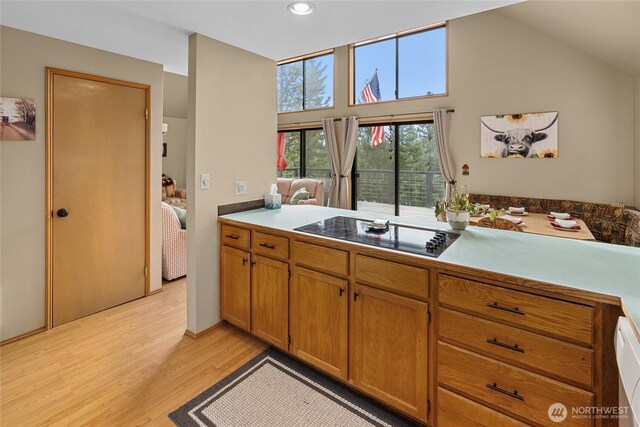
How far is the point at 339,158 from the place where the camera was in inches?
249

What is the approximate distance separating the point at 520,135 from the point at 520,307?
4230mm

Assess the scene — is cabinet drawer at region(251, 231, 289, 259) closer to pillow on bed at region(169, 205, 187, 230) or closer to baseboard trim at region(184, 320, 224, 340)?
baseboard trim at region(184, 320, 224, 340)

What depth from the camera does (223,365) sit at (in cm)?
211

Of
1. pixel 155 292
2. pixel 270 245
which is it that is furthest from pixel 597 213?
pixel 155 292

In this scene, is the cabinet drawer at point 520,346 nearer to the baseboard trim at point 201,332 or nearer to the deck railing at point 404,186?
the baseboard trim at point 201,332

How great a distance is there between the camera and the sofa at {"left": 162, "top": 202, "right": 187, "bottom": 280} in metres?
3.43

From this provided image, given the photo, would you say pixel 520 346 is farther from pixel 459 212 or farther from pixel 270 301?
pixel 270 301

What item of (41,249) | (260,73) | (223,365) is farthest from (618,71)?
(41,249)

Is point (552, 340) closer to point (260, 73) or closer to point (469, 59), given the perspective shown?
point (260, 73)

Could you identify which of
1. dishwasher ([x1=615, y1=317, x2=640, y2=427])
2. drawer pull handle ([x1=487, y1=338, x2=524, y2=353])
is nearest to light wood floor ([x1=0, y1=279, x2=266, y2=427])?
drawer pull handle ([x1=487, y1=338, x2=524, y2=353])

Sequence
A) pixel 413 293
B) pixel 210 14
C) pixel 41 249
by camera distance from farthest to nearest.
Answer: pixel 41 249 < pixel 210 14 < pixel 413 293

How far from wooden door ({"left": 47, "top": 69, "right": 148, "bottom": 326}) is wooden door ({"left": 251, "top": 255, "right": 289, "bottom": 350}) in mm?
1516

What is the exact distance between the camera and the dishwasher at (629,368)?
2.59ft

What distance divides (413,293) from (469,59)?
4809 millimetres
